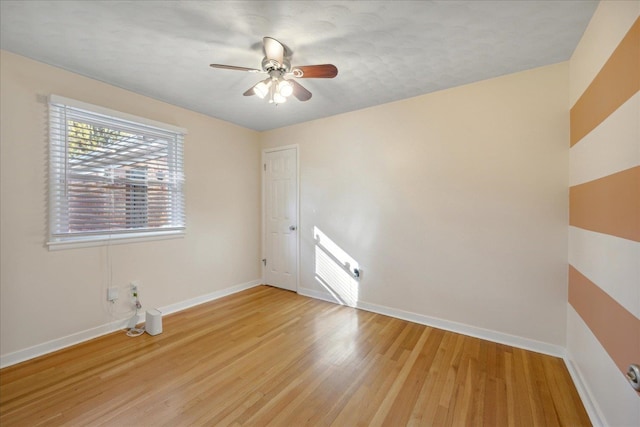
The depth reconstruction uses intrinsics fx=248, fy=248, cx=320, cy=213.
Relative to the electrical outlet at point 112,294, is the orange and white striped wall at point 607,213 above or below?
above

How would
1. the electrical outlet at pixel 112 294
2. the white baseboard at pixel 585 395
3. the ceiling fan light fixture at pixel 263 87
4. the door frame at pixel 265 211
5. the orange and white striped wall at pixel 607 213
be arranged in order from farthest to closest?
the door frame at pixel 265 211
the electrical outlet at pixel 112 294
the ceiling fan light fixture at pixel 263 87
the white baseboard at pixel 585 395
the orange and white striped wall at pixel 607 213

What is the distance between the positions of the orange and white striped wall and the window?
3654mm

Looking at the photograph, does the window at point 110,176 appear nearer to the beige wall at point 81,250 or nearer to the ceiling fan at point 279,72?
the beige wall at point 81,250

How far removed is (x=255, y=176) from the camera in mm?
4012

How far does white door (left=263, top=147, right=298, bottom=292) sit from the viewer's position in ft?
12.3

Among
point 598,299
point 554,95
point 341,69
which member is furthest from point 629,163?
point 341,69

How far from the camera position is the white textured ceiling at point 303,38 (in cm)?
152

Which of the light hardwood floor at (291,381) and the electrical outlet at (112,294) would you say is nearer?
the light hardwood floor at (291,381)

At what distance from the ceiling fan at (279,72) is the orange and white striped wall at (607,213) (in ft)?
4.98

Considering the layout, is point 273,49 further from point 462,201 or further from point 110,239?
point 110,239

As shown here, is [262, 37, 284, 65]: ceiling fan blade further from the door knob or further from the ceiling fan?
the door knob

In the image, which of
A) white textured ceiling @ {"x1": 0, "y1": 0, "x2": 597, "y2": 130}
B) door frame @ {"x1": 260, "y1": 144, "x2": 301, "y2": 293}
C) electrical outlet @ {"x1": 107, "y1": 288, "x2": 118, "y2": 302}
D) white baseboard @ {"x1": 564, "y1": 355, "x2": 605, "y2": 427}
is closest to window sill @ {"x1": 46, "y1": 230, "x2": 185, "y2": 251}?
electrical outlet @ {"x1": 107, "y1": 288, "x2": 118, "y2": 302}

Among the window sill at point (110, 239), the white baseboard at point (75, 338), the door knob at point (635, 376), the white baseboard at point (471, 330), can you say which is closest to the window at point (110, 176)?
the window sill at point (110, 239)

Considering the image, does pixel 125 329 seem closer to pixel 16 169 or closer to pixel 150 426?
pixel 150 426
